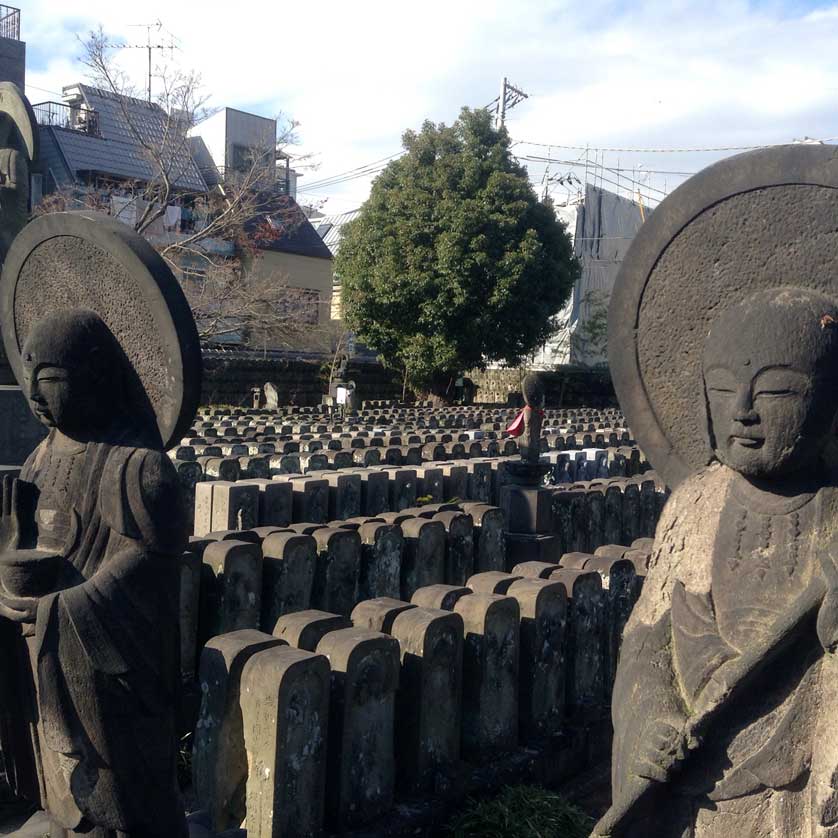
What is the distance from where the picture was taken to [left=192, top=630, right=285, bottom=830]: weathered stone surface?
129 inches

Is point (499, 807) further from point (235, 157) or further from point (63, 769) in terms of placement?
point (235, 157)

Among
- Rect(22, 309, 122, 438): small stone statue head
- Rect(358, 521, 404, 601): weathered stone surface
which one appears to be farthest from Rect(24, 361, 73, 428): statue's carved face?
Rect(358, 521, 404, 601): weathered stone surface

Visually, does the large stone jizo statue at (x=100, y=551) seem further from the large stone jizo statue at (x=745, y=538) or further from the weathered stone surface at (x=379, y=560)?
the weathered stone surface at (x=379, y=560)

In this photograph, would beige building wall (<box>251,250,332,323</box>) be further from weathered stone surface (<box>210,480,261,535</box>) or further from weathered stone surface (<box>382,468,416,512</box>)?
weathered stone surface (<box>210,480,261,535</box>)

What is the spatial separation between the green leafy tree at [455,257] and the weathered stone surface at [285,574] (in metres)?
17.9

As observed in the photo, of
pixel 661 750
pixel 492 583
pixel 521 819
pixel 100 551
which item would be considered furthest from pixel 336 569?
pixel 661 750

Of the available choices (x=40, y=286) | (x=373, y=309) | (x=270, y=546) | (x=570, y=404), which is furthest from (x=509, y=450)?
(x=570, y=404)

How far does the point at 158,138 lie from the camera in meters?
20.6

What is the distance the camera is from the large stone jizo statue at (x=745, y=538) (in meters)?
1.78

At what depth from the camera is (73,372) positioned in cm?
247

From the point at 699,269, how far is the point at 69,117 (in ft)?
90.0

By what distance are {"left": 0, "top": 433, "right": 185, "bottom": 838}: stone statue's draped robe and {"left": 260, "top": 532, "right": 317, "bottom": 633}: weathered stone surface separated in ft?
A: 7.86

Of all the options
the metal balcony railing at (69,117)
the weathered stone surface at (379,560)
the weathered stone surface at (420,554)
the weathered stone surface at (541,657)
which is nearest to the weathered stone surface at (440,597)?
the weathered stone surface at (541,657)

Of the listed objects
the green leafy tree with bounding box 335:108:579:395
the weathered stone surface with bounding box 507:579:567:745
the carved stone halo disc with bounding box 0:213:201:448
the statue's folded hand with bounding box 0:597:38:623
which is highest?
the green leafy tree with bounding box 335:108:579:395
